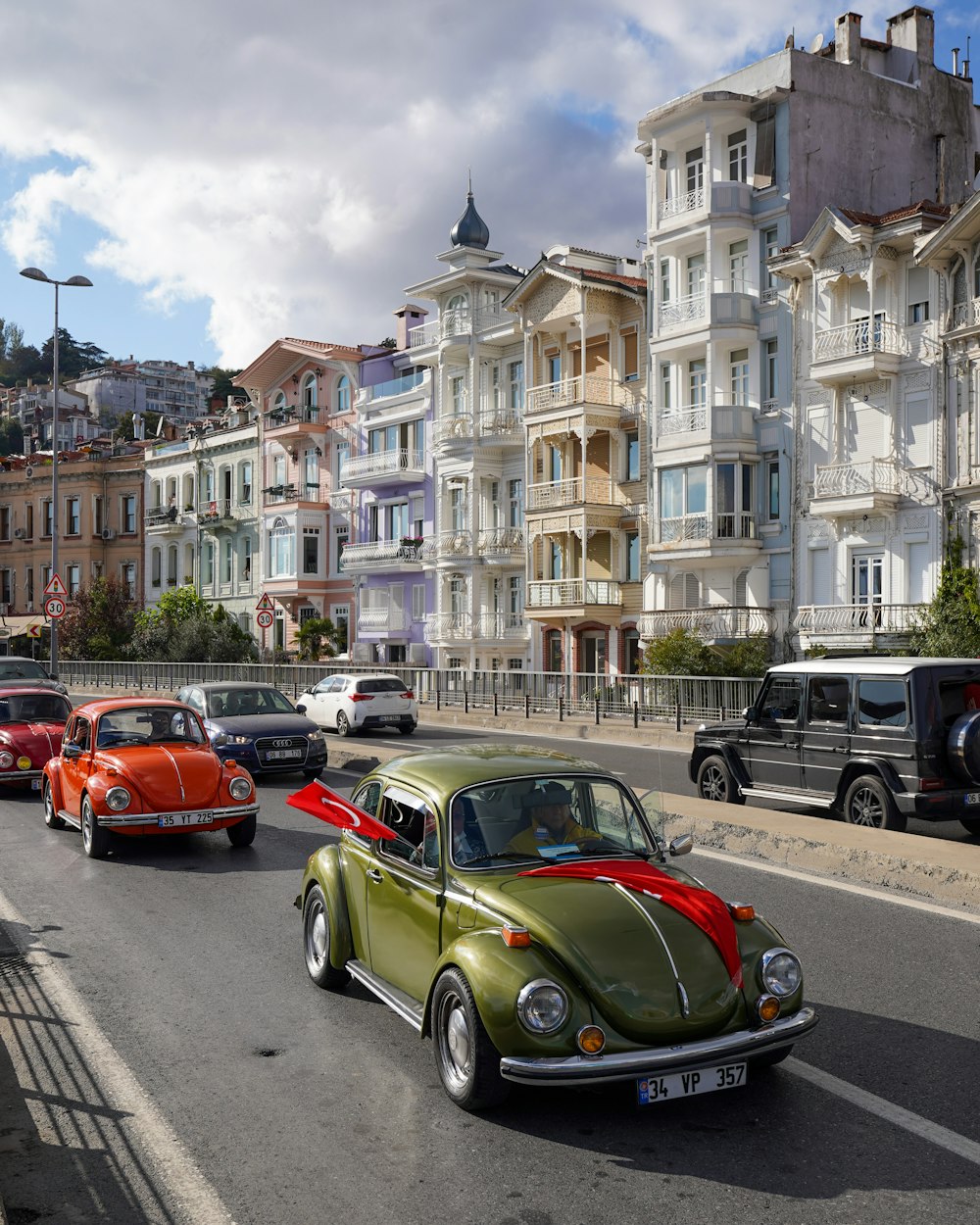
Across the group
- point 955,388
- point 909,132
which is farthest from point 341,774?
point 909,132

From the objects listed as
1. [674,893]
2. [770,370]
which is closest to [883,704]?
[674,893]

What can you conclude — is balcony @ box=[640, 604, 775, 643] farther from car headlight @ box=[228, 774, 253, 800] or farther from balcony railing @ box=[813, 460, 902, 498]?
car headlight @ box=[228, 774, 253, 800]

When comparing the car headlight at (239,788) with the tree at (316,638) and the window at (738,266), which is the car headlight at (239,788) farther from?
the tree at (316,638)

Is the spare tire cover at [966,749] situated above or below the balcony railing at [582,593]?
below

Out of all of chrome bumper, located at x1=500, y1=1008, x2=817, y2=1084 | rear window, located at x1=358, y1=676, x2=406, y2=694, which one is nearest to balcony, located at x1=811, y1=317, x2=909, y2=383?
rear window, located at x1=358, y1=676, x2=406, y2=694

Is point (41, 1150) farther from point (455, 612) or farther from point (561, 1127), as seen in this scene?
point (455, 612)

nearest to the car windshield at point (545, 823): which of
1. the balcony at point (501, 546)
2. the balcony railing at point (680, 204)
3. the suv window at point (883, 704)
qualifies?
the suv window at point (883, 704)

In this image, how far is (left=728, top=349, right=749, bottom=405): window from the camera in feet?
129

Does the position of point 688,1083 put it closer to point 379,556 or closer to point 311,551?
point 379,556

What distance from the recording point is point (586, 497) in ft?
144

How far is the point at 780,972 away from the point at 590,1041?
1.02 metres

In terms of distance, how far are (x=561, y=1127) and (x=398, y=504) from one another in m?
50.4

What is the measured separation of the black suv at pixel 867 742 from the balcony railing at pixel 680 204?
91.6 feet

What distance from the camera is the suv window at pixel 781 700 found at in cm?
1473
